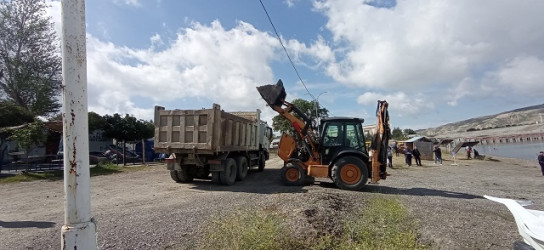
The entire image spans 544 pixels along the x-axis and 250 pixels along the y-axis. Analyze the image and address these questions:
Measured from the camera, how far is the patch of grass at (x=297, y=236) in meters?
4.77

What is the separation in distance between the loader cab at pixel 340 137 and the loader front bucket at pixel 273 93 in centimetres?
184

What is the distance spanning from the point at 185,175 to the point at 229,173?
5.91 feet

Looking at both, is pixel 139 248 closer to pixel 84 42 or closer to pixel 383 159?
pixel 84 42

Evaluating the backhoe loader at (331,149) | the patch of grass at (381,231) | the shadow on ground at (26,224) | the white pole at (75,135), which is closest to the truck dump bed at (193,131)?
the backhoe loader at (331,149)

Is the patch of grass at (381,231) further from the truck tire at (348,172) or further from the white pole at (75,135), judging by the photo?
the truck tire at (348,172)

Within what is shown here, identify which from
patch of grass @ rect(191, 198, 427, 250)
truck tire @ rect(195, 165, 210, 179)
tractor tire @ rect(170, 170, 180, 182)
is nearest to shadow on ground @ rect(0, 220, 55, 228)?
patch of grass @ rect(191, 198, 427, 250)

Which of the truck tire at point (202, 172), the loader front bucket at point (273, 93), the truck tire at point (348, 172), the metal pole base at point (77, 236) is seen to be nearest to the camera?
the metal pole base at point (77, 236)

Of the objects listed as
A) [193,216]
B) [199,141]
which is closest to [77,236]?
[193,216]

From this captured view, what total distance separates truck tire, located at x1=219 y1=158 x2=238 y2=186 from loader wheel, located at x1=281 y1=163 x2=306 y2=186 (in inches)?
77.4

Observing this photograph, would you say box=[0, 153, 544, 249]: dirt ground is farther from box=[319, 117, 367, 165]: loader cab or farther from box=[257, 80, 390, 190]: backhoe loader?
box=[319, 117, 367, 165]: loader cab

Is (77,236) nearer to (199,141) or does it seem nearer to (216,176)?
(199,141)

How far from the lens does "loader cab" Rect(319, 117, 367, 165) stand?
1262 centimetres

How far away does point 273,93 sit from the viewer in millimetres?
13070

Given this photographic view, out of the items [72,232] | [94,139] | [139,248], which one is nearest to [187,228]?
[139,248]
